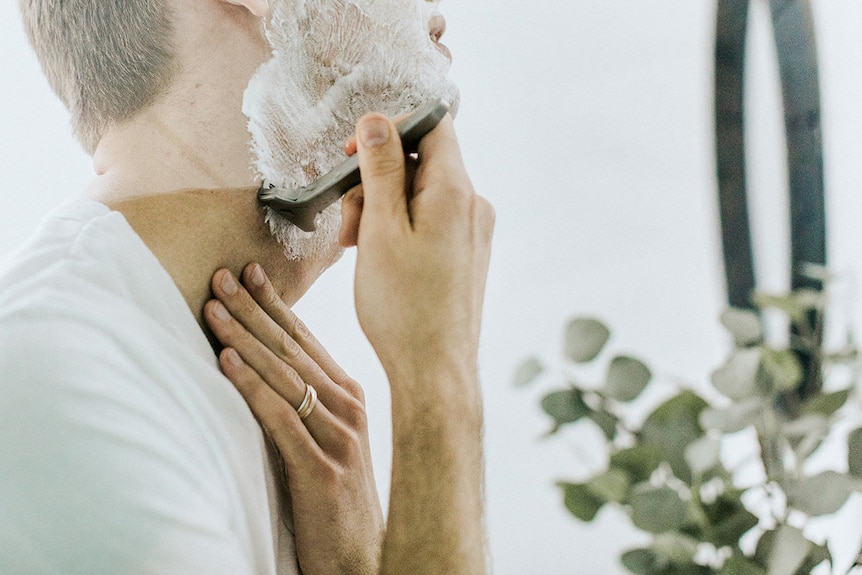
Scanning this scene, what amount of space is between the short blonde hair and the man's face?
3.9 inches

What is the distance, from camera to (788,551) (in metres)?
0.51

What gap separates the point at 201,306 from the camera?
0.65 meters

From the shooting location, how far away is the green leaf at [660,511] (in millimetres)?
513

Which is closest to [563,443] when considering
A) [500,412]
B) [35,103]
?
[500,412]

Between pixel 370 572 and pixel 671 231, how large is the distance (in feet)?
1.62

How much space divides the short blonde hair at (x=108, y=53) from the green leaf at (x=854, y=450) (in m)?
0.67

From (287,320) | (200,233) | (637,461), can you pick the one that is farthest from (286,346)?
(637,461)

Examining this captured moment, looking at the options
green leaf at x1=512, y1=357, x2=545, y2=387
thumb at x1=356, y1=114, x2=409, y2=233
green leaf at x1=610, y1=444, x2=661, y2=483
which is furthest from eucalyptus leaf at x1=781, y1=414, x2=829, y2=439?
thumb at x1=356, y1=114, x2=409, y2=233

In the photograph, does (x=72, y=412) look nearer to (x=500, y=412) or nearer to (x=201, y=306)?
(x=201, y=306)

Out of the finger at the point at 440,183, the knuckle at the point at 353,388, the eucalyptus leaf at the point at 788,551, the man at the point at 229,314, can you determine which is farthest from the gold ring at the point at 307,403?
the eucalyptus leaf at the point at 788,551

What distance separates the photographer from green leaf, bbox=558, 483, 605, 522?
561mm

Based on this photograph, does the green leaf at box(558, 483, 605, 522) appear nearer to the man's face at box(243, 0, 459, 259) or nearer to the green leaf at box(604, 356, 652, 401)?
the green leaf at box(604, 356, 652, 401)

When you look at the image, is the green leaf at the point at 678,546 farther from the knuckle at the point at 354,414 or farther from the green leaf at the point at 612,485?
the knuckle at the point at 354,414

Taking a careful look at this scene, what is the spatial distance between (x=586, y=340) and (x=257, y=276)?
12.6 inches
